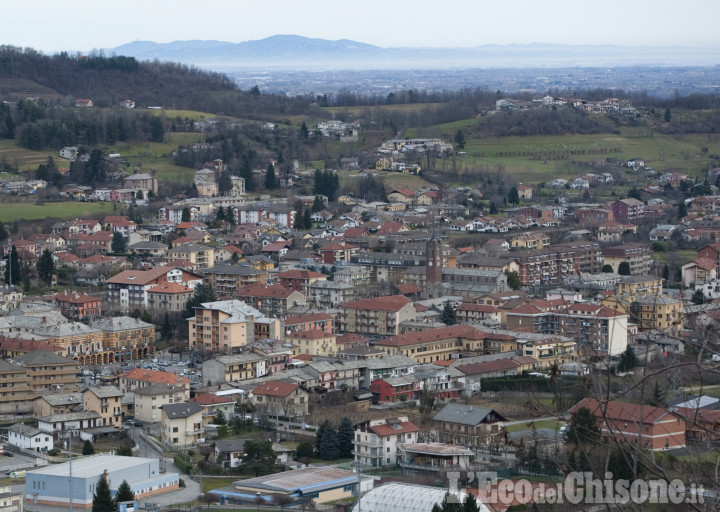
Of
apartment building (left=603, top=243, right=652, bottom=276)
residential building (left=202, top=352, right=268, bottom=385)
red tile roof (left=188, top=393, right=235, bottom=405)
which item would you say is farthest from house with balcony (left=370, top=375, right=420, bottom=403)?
apartment building (left=603, top=243, right=652, bottom=276)

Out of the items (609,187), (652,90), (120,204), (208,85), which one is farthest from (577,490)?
(652,90)

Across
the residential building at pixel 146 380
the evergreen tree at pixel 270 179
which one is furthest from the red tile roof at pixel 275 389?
the evergreen tree at pixel 270 179

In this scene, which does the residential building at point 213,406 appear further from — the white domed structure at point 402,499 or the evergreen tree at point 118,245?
the evergreen tree at point 118,245

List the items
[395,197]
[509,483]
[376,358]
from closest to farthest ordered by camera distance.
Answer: [509,483]
[376,358]
[395,197]

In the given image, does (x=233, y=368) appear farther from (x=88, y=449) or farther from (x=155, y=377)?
(x=88, y=449)

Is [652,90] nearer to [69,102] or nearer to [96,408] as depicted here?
[69,102]
